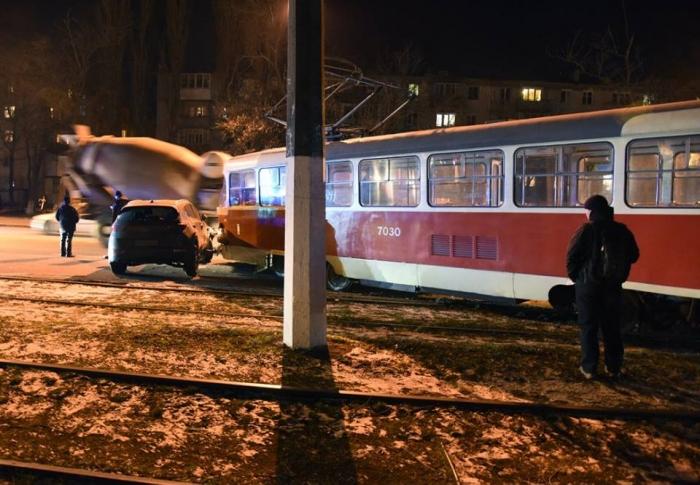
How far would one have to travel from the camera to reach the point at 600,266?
6.25 meters

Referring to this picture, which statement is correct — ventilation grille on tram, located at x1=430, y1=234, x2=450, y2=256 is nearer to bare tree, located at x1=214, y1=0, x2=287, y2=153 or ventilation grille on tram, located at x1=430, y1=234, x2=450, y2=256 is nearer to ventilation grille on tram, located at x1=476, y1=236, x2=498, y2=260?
ventilation grille on tram, located at x1=476, y1=236, x2=498, y2=260

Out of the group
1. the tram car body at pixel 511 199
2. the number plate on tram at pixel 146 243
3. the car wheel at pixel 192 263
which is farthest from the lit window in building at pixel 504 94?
the number plate on tram at pixel 146 243

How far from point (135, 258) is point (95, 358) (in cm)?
751

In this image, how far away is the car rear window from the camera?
1466cm

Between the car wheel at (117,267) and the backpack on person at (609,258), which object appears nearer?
the backpack on person at (609,258)

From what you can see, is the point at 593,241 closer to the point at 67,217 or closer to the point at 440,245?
the point at 440,245

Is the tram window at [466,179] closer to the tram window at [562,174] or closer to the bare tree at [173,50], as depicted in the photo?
the tram window at [562,174]

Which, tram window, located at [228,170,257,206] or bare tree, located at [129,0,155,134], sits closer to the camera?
tram window, located at [228,170,257,206]

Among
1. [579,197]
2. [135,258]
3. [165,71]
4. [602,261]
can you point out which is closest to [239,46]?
[165,71]

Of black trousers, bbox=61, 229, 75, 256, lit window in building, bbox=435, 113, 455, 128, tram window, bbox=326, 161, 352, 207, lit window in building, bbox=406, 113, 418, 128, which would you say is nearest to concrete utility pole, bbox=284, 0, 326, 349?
tram window, bbox=326, 161, 352, 207

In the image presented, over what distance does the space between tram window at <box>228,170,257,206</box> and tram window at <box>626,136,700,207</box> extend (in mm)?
8628

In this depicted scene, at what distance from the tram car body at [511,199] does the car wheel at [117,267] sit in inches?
148

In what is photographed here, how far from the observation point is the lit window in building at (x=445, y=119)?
156ft

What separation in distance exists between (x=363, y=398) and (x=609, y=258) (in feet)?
8.74
